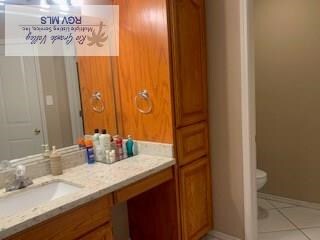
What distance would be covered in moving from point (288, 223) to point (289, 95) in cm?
117

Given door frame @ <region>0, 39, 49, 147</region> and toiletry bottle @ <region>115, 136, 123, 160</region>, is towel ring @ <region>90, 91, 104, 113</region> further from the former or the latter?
door frame @ <region>0, 39, 49, 147</region>

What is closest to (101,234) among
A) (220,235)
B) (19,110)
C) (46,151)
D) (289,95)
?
(46,151)

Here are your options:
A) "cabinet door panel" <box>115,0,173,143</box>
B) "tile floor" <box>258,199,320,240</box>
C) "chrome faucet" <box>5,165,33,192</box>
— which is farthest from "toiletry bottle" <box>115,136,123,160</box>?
"tile floor" <box>258,199,320,240</box>

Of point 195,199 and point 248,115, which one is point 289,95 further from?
point 195,199

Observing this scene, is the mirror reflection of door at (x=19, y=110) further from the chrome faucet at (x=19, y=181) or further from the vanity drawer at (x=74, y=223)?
the vanity drawer at (x=74, y=223)

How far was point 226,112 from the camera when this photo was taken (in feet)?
7.23

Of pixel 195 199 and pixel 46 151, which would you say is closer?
pixel 46 151

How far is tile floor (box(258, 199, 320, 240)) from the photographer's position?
241cm

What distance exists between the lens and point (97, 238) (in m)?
1.51

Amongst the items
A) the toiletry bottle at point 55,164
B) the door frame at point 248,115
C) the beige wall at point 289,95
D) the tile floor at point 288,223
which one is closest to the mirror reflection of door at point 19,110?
the toiletry bottle at point 55,164

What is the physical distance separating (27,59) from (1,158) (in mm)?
588

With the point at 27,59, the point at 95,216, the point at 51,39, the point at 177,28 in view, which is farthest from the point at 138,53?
the point at 95,216

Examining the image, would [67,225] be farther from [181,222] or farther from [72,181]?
[181,222]

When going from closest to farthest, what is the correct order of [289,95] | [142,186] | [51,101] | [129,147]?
[142,186] < [51,101] < [129,147] < [289,95]
